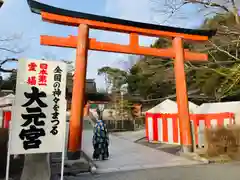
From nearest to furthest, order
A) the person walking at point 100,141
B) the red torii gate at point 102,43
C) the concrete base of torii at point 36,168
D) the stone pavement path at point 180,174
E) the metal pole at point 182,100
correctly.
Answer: the concrete base of torii at point 36,168 → the stone pavement path at point 180,174 → the red torii gate at point 102,43 → the person walking at point 100,141 → the metal pole at point 182,100

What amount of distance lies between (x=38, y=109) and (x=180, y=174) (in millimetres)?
4055

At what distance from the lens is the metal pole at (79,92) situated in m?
8.09

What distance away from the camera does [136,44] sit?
9.85 m

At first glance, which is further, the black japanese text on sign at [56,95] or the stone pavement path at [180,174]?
the stone pavement path at [180,174]

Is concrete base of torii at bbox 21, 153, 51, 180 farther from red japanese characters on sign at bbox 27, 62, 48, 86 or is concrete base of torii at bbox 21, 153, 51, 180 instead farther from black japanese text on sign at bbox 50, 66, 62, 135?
red japanese characters on sign at bbox 27, 62, 48, 86

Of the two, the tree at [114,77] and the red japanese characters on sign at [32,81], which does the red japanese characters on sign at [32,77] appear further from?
the tree at [114,77]

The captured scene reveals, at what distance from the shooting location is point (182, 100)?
9875 millimetres

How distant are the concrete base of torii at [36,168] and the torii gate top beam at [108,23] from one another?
5.00 m

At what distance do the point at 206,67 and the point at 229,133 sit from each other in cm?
916

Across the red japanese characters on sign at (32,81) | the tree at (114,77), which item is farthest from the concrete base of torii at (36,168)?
the tree at (114,77)

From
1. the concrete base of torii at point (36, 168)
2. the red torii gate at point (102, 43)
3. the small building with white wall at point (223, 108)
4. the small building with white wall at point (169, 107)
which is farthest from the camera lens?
the small building with white wall at point (169, 107)

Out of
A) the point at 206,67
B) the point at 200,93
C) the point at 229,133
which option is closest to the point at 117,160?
the point at 229,133

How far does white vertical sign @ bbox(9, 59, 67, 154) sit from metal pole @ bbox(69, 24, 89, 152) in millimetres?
2831

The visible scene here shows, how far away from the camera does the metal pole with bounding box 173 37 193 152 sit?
30.9 ft
